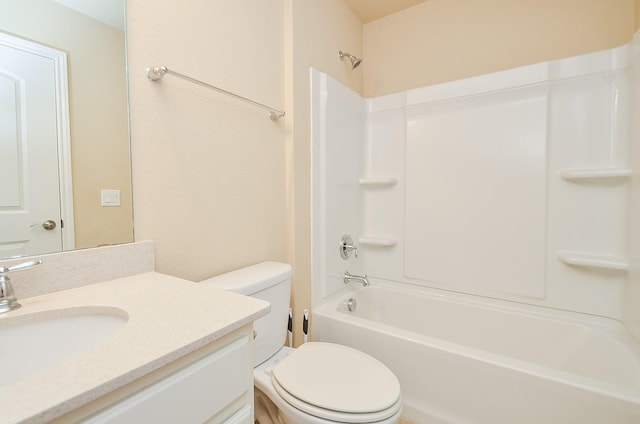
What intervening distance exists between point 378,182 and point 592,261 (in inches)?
47.6

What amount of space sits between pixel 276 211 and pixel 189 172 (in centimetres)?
51

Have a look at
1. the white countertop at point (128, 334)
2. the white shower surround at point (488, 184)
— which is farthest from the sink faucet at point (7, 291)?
the white shower surround at point (488, 184)

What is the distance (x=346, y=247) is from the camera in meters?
1.88

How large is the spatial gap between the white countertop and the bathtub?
960 millimetres

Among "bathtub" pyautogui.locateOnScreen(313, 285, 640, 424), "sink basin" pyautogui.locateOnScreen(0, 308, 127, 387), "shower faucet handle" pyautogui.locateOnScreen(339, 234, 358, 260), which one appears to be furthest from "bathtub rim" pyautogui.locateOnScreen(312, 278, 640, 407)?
"sink basin" pyautogui.locateOnScreen(0, 308, 127, 387)

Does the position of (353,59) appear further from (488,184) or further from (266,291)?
(266,291)

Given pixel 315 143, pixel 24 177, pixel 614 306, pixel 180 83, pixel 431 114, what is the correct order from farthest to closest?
pixel 431 114
pixel 315 143
pixel 614 306
pixel 180 83
pixel 24 177

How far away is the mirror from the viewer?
2.28 ft

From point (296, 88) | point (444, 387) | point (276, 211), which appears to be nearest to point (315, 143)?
point (296, 88)

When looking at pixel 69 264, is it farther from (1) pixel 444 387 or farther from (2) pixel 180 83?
(1) pixel 444 387

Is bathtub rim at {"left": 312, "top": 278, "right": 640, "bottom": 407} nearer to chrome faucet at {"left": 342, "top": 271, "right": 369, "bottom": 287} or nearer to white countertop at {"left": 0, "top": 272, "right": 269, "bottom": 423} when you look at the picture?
chrome faucet at {"left": 342, "top": 271, "right": 369, "bottom": 287}

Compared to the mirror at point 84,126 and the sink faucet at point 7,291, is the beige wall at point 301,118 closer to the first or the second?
the mirror at point 84,126

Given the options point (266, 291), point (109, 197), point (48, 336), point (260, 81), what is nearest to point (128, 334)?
point (48, 336)

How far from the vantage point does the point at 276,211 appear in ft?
4.79
